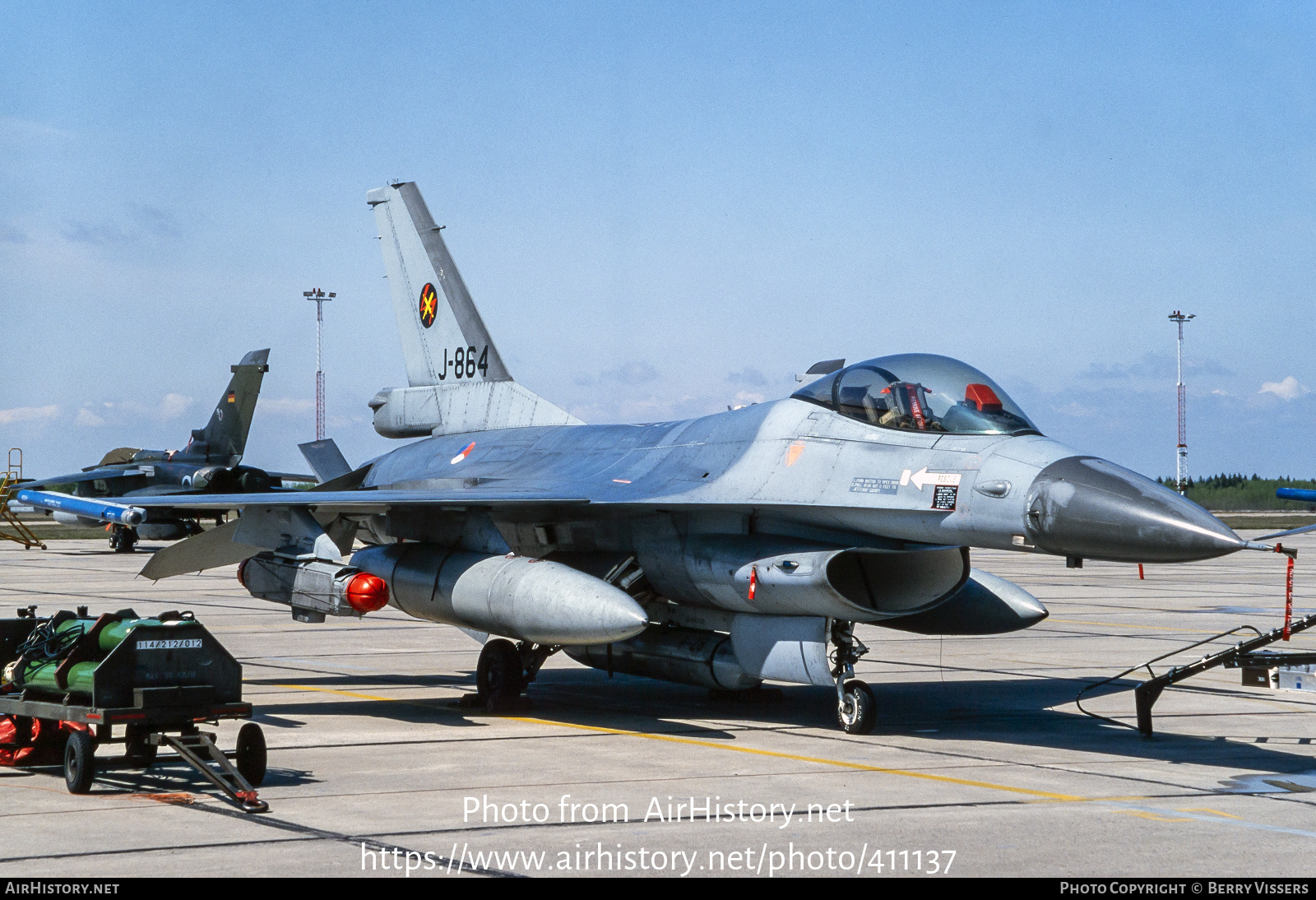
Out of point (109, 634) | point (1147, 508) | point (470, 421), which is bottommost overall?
point (109, 634)

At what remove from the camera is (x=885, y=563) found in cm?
1049

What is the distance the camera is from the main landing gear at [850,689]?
9953 millimetres

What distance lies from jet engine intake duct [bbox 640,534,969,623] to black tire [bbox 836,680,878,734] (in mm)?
510

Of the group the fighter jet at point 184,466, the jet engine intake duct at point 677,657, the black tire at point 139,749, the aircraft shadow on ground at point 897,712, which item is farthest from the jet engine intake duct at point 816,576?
the fighter jet at point 184,466

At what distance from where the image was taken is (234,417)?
38.4 meters

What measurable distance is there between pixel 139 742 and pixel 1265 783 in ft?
21.3

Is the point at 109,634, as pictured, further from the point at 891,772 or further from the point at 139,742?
the point at 891,772

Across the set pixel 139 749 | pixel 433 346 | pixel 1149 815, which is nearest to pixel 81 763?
pixel 139 749

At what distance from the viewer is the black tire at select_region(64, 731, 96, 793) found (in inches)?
296

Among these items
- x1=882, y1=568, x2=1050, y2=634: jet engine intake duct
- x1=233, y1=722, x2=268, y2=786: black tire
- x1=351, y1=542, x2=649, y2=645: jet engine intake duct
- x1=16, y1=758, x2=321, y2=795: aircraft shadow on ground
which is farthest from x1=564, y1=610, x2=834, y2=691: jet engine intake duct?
x1=233, y1=722, x2=268, y2=786: black tire

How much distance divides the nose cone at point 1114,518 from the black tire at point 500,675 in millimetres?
4840

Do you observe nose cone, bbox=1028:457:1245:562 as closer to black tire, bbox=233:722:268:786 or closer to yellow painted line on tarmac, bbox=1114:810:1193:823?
yellow painted line on tarmac, bbox=1114:810:1193:823

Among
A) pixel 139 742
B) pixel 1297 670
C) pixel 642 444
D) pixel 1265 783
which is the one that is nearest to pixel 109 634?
pixel 139 742

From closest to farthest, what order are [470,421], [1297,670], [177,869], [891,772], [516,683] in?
[177,869], [891,772], [1297,670], [516,683], [470,421]
